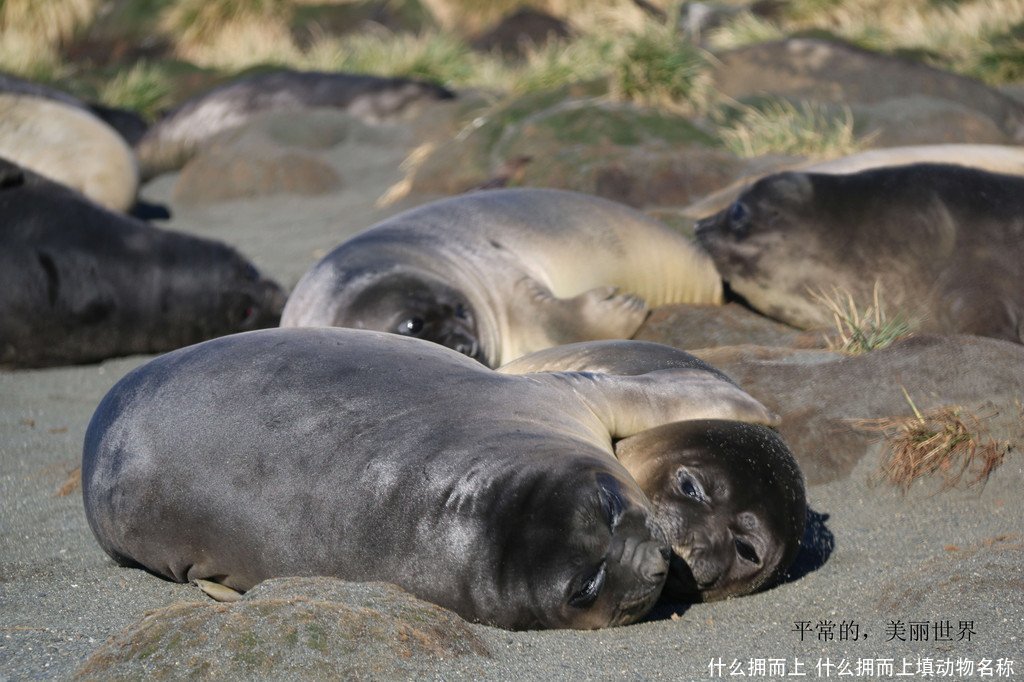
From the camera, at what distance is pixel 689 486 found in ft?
10.9

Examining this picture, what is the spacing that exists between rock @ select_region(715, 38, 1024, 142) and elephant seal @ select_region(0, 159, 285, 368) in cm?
534

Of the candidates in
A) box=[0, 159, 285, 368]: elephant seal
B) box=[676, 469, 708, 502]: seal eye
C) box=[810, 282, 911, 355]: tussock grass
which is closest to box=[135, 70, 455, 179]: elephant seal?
box=[0, 159, 285, 368]: elephant seal

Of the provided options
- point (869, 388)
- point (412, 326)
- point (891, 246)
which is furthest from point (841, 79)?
point (869, 388)

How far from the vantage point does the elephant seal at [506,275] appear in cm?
528

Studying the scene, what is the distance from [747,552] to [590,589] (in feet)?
2.03

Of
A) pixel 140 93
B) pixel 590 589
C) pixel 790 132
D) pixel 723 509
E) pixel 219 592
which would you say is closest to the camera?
pixel 590 589

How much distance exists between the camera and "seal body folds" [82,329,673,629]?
281cm

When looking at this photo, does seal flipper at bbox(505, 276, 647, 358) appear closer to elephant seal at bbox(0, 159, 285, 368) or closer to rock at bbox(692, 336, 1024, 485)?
rock at bbox(692, 336, 1024, 485)

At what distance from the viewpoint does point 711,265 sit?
6.16 m

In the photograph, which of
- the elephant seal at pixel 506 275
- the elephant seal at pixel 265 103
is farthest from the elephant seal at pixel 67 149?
the elephant seal at pixel 506 275

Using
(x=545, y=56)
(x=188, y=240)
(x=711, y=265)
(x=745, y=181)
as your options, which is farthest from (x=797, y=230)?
(x=545, y=56)

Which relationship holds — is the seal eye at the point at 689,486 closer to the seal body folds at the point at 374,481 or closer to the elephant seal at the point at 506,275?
the seal body folds at the point at 374,481

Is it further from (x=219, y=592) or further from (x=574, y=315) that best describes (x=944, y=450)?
(x=219, y=592)

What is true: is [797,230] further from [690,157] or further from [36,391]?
[36,391]
